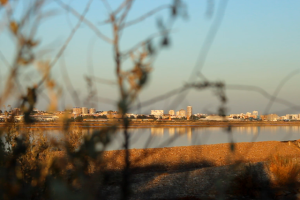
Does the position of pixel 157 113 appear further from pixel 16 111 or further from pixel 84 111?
pixel 16 111

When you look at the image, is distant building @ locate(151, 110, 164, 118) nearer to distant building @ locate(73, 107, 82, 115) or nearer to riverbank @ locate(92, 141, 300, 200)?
riverbank @ locate(92, 141, 300, 200)

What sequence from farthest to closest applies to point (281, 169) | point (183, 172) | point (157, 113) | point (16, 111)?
point (183, 172)
point (281, 169)
point (16, 111)
point (157, 113)

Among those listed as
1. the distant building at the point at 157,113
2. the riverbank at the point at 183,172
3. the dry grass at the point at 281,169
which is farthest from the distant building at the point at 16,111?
the dry grass at the point at 281,169

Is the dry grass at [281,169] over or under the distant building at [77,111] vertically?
under

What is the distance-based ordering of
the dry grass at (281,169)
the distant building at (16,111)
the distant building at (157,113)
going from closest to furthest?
the distant building at (157,113), the distant building at (16,111), the dry grass at (281,169)

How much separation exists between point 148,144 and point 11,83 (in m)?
0.73

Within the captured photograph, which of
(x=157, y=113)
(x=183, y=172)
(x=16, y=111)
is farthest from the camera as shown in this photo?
(x=183, y=172)

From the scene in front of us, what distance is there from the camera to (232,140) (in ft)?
4.81

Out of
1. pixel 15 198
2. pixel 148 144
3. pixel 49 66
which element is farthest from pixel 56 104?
pixel 15 198

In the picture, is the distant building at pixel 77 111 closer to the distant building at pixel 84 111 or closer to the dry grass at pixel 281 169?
the distant building at pixel 84 111

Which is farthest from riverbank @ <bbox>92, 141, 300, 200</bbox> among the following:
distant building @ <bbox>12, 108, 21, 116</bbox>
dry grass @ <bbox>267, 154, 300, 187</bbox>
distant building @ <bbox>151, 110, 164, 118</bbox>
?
distant building @ <bbox>12, 108, 21, 116</bbox>

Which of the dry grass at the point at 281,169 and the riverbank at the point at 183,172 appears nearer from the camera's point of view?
the riverbank at the point at 183,172

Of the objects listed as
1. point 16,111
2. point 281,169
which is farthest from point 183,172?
point 16,111

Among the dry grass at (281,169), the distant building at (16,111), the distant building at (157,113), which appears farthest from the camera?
the dry grass at (281,169)
